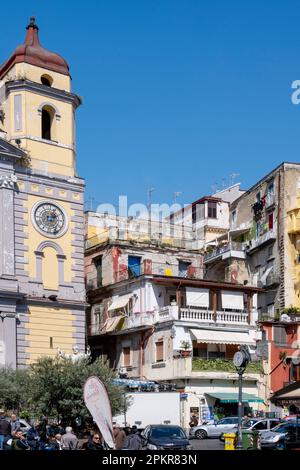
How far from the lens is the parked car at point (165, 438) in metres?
24.9

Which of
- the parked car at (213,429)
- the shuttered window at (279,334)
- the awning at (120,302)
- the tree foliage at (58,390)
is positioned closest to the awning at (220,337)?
the shuttered window at (279,334)

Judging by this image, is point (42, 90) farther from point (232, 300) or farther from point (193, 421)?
point (193, 421)

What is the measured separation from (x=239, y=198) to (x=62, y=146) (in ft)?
74.0

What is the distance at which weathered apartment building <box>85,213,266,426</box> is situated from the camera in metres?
46.6

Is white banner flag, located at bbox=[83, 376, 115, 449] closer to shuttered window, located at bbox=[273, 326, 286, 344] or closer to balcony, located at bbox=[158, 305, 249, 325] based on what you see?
balcony, located at bbox=[158, 305, 249, 325]

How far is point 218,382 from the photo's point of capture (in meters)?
46.8

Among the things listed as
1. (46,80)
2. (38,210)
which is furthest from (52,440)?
(46,80)

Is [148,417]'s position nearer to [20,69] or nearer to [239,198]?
[20,69]

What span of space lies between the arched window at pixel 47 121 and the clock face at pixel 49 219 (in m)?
4.29

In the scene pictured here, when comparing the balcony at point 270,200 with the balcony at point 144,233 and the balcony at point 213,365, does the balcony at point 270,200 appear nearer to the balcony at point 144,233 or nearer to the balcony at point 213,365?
the balcony at point 144,233

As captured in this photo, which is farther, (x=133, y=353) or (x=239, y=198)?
(x=239, y=198)

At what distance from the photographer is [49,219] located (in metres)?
45.2
